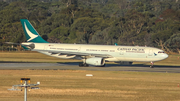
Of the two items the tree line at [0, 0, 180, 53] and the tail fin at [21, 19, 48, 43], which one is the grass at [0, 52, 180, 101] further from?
the tree line at [0, 0, 180, 53]

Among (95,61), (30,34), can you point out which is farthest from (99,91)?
(30,34)

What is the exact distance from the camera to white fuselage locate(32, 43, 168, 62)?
4842 centimetres

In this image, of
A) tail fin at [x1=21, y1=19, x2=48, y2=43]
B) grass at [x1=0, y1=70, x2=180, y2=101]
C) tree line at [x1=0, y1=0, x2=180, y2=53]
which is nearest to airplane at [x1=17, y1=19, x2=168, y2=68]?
tail fin at [x1=21, y1=19, x2=48, y2=43]

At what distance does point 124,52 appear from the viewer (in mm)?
49125

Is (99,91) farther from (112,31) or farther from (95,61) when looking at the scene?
(112,31)

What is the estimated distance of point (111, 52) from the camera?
49875 mm

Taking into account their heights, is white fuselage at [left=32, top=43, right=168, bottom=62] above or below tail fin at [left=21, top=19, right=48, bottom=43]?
below

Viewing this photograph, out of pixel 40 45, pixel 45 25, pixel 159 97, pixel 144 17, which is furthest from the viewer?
pixel 45 25

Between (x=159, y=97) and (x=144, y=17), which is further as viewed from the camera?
(x=144, y=17)

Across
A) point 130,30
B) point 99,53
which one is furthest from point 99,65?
point 130,30

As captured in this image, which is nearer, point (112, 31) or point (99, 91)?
point (99, 91)

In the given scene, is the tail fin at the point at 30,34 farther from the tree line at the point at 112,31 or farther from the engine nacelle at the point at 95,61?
the tree line at the point at 112,31

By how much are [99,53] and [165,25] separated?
78001 millimetres

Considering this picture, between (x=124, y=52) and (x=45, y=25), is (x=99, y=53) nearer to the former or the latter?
(x=124, y=52)
